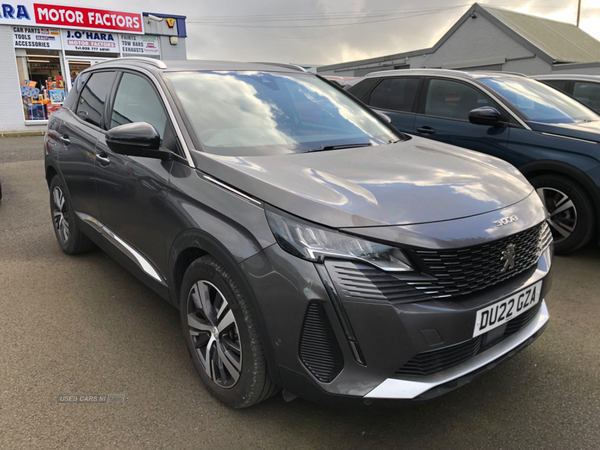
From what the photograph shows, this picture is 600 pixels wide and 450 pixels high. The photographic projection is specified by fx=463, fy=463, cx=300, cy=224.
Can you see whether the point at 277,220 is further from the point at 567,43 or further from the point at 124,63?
the point at 567,43

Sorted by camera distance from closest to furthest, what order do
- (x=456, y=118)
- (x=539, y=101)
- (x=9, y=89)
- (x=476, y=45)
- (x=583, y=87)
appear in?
(x=539, y=101), (x=456, y=118), (x=583, y=87), (x=9, y=89), (x=476, y=45)

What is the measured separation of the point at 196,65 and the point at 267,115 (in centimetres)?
→ 73

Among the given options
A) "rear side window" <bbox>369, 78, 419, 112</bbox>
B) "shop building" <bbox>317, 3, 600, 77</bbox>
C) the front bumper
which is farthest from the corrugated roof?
the front bumper

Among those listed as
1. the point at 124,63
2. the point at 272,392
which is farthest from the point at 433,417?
the point at 124,63

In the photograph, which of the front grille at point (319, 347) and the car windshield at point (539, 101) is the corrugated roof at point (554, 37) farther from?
the front grille at point (319, 347)

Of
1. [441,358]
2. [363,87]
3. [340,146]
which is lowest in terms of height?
[441,358]

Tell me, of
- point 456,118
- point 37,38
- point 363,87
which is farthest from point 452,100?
point 37,38

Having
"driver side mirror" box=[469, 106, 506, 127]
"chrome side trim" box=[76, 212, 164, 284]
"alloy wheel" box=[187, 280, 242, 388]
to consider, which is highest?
"driver side mirror" box=[469, 106, 506, 127]

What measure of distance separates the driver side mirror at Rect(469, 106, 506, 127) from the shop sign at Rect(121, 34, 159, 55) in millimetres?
17450

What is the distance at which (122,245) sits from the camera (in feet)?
10.2

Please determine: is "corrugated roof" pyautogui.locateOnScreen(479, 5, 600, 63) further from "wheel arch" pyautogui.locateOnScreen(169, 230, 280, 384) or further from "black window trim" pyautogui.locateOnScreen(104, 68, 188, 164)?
"wheel arch" pyautogui.locateOnScreen(169, 230, 280, 384)

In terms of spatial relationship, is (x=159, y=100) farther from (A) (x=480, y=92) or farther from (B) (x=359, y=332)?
(A) (x=480, y=92)

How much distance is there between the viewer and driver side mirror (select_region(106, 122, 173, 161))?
246 cm

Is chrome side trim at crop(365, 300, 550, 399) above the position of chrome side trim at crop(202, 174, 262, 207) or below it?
below
